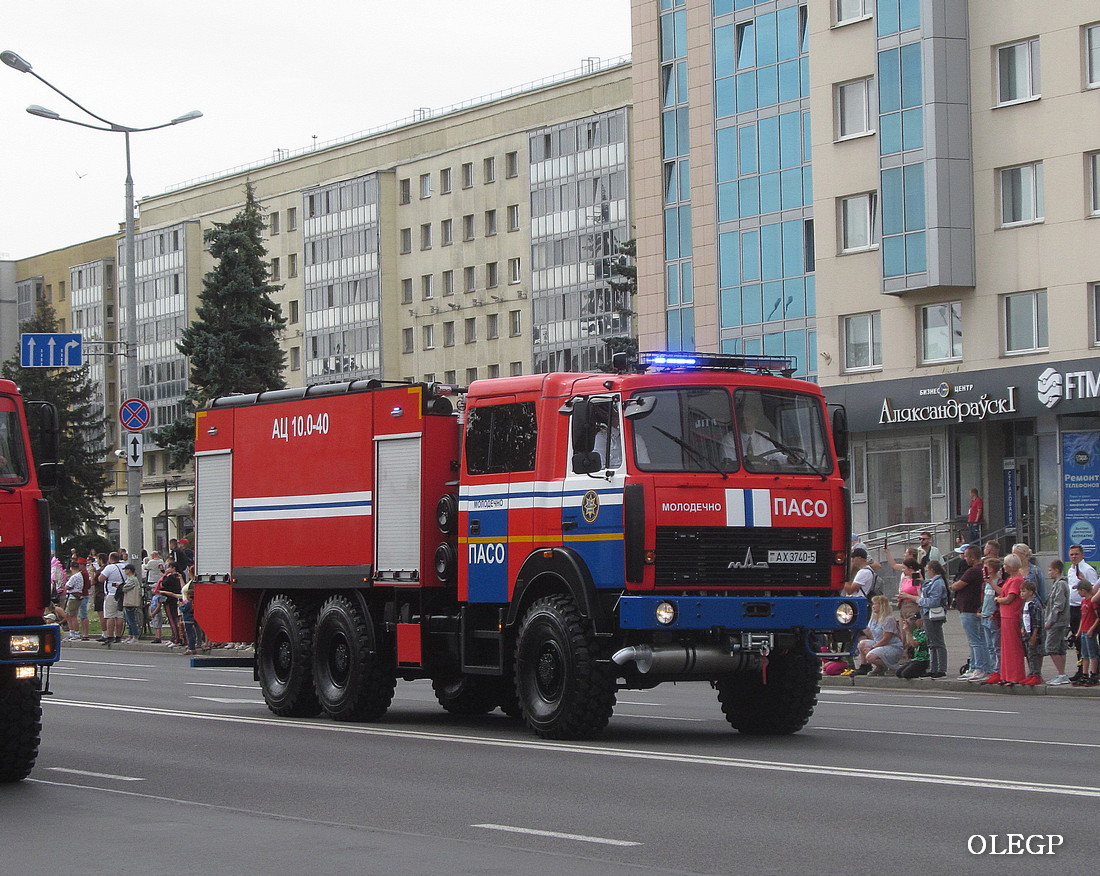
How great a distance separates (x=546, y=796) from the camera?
12109mm

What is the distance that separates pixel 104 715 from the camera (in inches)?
790

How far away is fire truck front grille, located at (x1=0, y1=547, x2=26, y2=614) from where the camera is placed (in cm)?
1293

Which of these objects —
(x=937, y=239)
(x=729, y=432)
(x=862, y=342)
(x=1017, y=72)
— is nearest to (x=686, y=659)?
(x=729, y=432)

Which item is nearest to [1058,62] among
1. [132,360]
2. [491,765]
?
[132,360]

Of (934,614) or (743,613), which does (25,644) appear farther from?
(934,614)

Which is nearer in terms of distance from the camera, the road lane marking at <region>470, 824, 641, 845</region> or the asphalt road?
the asphalt road

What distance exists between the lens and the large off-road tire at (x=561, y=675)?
15.4 metres

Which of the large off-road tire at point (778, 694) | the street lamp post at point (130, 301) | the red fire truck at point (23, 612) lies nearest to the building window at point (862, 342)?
the street lamp post at point (130, 301)

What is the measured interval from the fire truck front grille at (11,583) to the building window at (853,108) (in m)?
37.2

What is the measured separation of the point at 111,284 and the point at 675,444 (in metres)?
105

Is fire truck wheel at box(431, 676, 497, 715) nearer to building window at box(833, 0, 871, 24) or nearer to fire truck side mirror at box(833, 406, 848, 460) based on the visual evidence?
fire truck side mirror at box(833, 406, 848, 460)

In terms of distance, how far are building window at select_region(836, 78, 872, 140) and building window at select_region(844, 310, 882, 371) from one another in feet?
15.4

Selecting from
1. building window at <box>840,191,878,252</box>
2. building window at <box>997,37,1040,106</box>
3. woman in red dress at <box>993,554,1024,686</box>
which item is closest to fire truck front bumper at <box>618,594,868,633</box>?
woman in red dress at <box>993,554,1024,686</box>

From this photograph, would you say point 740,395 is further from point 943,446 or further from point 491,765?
point 943,446
